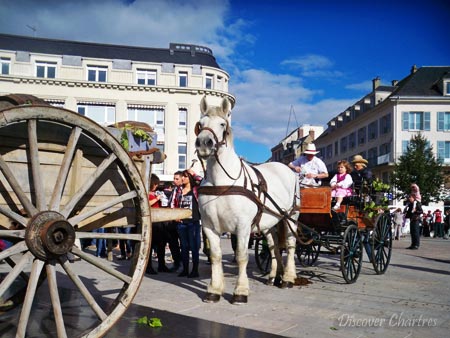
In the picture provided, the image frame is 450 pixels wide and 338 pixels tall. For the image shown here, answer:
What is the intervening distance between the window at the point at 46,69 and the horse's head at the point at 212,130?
4521 centimetres

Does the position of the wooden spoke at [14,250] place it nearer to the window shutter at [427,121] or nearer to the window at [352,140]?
the window shutter at [427,121]

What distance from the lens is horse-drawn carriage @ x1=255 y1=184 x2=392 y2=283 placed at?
26.8 feet

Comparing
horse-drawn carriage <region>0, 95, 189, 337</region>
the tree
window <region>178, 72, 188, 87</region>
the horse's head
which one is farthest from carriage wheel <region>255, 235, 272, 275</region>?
window <region>178, 72, 188, 87</region>

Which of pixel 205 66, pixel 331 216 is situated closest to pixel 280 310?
pixel 331 216

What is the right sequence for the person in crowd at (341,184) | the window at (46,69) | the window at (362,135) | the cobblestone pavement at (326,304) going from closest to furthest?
the cobblestone pavement at (326,304), the person in crowd at (341,184), the window at (46,69), the window at (362,135)

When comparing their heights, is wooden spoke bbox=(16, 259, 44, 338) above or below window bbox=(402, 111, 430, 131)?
below

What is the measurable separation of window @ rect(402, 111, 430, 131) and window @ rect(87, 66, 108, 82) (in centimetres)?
3168

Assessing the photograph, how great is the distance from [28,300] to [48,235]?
1.63 feet

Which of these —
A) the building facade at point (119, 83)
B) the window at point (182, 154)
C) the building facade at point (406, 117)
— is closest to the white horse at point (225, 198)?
the building facade at point (119, 83)

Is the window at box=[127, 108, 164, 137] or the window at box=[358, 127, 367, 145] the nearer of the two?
the window at box=[127, 108, 164, 137]

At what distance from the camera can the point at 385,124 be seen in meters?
52.1

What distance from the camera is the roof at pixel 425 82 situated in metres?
50.1

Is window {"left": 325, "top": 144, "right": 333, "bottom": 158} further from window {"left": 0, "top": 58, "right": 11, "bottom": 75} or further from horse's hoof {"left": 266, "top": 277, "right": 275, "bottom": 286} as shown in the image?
horse's hoof {"left": 266, "top": 277, "right": 275, "bottom": 286}

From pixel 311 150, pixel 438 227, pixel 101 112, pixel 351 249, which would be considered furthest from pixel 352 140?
pixel 351 249
